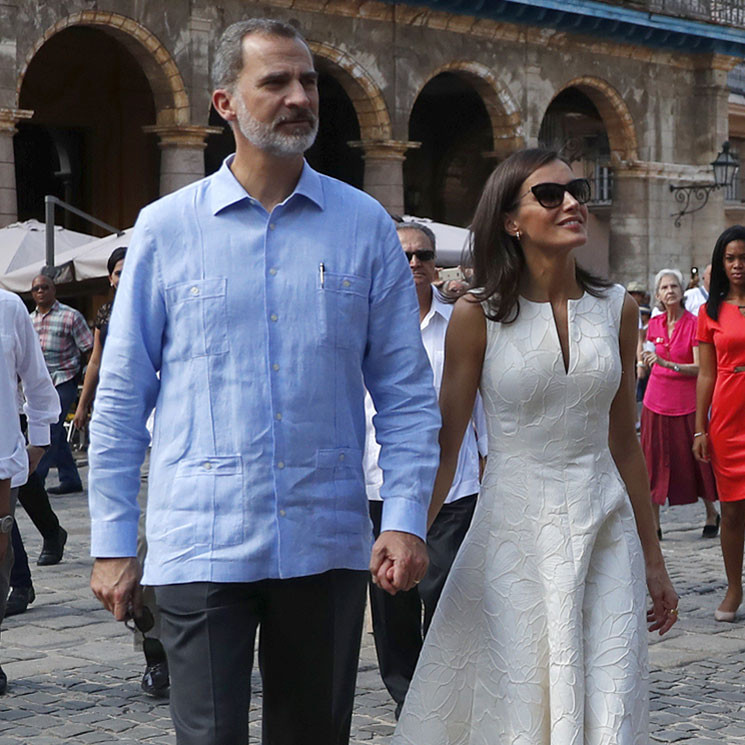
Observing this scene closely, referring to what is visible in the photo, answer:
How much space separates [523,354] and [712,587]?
209 inches

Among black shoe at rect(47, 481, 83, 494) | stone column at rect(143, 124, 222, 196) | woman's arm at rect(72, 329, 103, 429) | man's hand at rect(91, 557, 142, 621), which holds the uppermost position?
stone column at rect(143, 124, 222, 196)

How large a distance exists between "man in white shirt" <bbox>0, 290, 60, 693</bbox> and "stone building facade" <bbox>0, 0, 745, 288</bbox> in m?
12.7

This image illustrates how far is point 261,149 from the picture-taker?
337 centimetres

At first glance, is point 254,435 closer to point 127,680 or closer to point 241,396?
point 241,396

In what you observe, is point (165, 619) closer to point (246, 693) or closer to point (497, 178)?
point (246, 693)

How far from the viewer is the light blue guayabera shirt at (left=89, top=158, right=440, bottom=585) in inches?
128

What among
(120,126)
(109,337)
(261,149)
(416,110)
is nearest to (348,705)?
(109,337)

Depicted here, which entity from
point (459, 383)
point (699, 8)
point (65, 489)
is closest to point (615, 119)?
point (699, 8)

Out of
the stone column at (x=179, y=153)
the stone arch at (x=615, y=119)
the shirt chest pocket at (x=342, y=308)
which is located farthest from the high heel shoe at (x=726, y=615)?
the stone arch at (x=615, y=119)

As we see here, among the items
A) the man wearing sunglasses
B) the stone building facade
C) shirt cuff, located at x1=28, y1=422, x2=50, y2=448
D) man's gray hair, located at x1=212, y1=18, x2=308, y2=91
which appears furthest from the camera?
the stone building facade

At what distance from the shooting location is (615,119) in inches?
1082

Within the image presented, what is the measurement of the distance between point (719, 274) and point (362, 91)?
1524 cm

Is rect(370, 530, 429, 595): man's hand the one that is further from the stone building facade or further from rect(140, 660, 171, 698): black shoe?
the stone building facade

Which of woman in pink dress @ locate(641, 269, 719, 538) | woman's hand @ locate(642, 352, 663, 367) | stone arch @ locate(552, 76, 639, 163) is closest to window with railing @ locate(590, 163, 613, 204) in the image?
stone arch @ locate(552, 76, 639, 163)
